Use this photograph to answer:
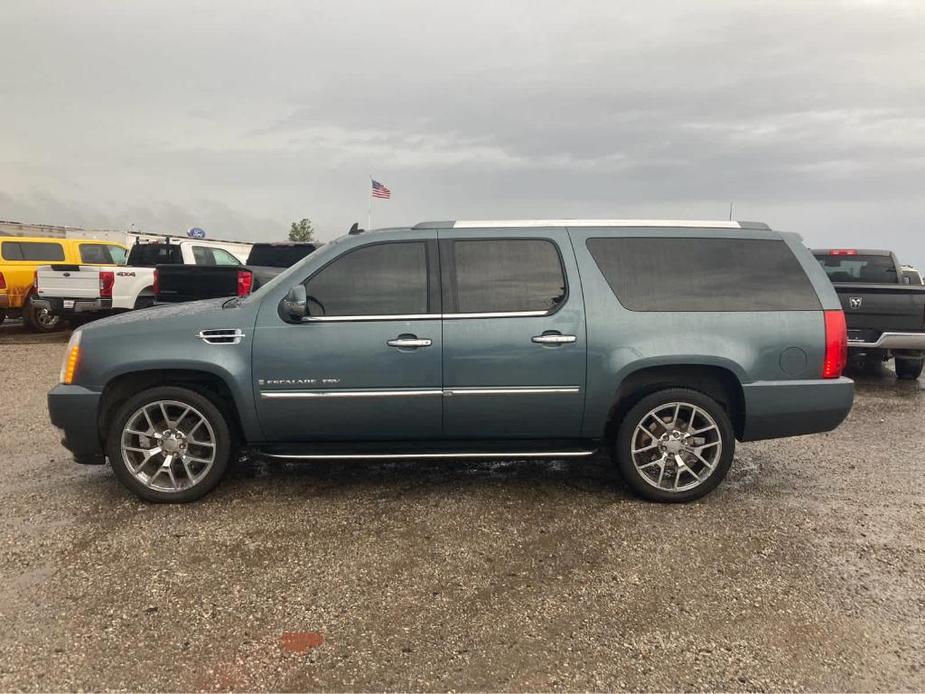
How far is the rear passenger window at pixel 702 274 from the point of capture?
404 centimetres

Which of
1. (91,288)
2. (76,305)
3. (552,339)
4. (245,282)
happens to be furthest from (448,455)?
(76,305)

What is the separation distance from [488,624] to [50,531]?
266 centimetres

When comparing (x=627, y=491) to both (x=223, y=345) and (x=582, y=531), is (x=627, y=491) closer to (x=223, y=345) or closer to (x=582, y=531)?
(x=582, y=531)

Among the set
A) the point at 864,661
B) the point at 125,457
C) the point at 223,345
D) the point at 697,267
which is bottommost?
the point at 864,661

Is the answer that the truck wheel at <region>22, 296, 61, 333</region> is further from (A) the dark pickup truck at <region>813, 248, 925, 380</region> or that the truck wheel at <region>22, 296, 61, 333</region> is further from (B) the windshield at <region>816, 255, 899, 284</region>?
(B) the windshield at <region>816, 255, 899, 284</region>

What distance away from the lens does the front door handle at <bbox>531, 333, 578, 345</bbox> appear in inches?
154

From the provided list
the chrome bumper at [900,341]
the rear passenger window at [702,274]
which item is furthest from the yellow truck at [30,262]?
the chrome bumper at [900,341]

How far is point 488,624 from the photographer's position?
2729 mm

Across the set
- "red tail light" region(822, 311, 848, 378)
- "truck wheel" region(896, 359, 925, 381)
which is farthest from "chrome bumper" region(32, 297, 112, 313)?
"truck wheel" region(896, 359, 925, 381)

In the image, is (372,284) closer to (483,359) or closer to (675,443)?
(483,359)

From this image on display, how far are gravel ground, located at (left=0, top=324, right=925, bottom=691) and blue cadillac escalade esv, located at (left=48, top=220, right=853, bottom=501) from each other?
38 cm

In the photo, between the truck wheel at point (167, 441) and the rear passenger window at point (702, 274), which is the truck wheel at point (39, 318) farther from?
the rear passenger window at point (702, 274)

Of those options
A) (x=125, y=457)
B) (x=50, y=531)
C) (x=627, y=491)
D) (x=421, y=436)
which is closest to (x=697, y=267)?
(x=627, y=491)

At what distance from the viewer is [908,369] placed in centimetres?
917
